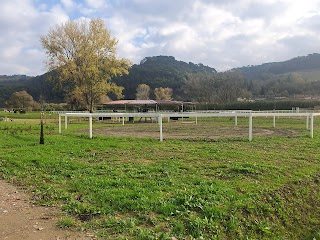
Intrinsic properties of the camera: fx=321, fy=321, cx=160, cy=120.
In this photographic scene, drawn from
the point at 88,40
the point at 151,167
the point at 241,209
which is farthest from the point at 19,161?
the point at 88,40

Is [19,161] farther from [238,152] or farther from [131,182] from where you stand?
[238,152]

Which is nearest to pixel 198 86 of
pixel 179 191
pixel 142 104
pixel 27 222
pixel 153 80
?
pixel 153 80

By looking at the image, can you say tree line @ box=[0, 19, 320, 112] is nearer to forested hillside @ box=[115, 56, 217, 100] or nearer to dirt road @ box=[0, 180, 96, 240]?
forested hillside @ box=[115, 56, 217, 100]

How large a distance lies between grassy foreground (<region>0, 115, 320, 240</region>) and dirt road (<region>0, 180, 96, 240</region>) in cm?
18

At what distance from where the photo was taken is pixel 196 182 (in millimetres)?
6164

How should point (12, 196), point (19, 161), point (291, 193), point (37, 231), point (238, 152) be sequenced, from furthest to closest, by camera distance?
1. point (238, 152)
2. point (19, 161)
3. point (291, 193)
4. point (12, 196)
5. point (37, 231)

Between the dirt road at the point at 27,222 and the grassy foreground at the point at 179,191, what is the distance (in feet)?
0.60

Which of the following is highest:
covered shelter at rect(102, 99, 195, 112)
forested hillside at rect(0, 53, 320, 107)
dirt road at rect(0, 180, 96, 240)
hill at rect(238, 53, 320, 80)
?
hill at rect(238, 53, 320, 80)

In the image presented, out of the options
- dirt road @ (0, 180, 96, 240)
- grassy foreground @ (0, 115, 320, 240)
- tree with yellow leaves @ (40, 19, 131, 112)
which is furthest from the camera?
tree with yellow leaves @ (40, 19, 131, 112)

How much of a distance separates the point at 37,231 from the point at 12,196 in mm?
1765

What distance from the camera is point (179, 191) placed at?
553cm

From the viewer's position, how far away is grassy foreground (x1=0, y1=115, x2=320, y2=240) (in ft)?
14.6

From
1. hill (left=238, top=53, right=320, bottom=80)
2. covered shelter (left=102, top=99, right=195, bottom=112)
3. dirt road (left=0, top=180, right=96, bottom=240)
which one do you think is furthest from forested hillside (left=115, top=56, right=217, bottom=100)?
dirt road (left=0, top=180, right=96, bottom=240)

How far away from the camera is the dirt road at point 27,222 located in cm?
398
